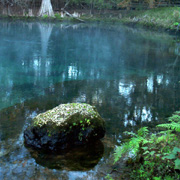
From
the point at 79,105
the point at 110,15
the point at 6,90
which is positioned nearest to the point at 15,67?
the point at 6,90

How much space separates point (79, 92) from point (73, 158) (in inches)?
168

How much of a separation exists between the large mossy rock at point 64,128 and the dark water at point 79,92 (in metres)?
0.21

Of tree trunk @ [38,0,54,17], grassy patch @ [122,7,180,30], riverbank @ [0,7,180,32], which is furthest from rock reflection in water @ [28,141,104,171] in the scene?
tree trunk @ [38,0,54,17]

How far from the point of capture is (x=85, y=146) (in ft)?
16.9

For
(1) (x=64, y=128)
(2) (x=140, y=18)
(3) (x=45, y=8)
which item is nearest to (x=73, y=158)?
(1) (x=64, y=128)

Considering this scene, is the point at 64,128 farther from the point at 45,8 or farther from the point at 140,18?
the point at 45,8

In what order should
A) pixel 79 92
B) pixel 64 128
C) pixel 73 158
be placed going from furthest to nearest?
pixel 79 92
pixel 64 128
pixel 73 158

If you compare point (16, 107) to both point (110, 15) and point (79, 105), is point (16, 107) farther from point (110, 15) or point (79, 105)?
point (110, 15)

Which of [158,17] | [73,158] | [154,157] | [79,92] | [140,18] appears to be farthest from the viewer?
[140,18]

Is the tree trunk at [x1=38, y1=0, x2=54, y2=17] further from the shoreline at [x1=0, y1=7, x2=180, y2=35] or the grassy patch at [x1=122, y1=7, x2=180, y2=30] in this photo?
the grassy patch at [x1=122, y1=7, x2=180, y2=30]

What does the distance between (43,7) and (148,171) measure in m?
39.5

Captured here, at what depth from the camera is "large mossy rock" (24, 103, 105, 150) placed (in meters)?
4.96

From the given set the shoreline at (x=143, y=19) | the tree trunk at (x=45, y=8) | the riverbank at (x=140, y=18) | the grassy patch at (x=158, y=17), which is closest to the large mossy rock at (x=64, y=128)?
the riverbank at (x=140, y=18)

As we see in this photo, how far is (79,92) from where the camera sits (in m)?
8.78
